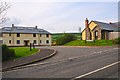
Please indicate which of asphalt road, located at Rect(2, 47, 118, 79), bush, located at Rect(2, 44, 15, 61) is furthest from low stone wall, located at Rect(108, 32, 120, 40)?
bush, located at Rect(2, 44, 15, 61)

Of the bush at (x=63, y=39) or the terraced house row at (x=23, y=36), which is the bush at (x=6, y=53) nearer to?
the bush at (x=63, y=39)

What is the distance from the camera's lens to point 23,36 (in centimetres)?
4012

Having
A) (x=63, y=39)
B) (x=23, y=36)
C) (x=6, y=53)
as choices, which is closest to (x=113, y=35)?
(x=63, y=39)

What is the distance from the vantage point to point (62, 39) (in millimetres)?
33688

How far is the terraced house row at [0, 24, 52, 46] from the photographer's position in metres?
38.3

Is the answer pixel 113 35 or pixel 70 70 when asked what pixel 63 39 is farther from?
pixel 70 70

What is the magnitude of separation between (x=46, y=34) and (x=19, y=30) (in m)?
11.4

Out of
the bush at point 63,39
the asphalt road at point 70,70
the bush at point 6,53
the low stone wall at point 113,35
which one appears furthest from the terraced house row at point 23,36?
the asphalt road at point 70,70

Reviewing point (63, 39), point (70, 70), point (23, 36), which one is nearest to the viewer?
point (70, 70)

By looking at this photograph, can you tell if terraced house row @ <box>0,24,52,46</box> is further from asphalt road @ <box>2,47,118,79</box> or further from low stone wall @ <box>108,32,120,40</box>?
asphalt road @ <box>2,47,118,79</box>

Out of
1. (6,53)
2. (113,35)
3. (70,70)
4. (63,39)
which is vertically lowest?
(70,70)

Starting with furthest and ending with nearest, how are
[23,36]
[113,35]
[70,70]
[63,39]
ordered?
[23,36] → [63,39] → [113,35] → [70,70]

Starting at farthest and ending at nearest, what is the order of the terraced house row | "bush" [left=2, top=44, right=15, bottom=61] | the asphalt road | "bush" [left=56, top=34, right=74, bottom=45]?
the terraced house row
"bush" [left=56, top=34, right=74, bottom=45]
"bush" [left=2, top=44, right=15, bottom=61]
the asphalt road

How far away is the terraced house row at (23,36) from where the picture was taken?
1510 inches
